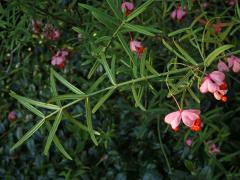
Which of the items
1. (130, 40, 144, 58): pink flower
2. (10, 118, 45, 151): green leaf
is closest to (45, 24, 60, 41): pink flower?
(130, 40, 144, 58): pink flower

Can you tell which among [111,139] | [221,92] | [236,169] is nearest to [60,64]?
[111,139]

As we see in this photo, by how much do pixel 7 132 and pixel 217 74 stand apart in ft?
8.01

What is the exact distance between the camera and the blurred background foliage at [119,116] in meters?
2.25

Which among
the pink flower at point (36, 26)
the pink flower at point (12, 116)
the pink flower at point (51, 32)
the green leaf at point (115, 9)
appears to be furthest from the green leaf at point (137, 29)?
the pink flower at point (12, 116)

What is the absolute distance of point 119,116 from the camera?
315 cm

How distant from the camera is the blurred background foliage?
7.38 feet

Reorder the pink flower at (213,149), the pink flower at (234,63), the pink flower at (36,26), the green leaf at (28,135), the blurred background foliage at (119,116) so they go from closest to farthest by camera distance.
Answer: the green leaf at (28,135), the pink flower at (234,63), the blurred background foliage at (119,116), the pink flower at (213,149), the pink flower at (36,26)

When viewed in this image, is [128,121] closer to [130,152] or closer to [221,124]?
[130,152]

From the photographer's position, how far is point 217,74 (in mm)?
1396

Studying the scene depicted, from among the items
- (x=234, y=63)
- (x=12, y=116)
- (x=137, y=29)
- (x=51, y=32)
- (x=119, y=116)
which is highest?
(x=137, y=29)

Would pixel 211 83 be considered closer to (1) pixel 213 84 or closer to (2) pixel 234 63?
(1) pixel 213 84

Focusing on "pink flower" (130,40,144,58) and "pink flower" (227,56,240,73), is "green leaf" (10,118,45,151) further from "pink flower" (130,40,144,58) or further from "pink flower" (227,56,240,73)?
"pink flower" (227,56,240,73)

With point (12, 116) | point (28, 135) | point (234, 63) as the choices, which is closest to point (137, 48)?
point (234, 63)

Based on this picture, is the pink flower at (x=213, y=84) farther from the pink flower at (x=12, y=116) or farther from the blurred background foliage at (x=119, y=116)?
the pink flower at (x=12, y=116)
